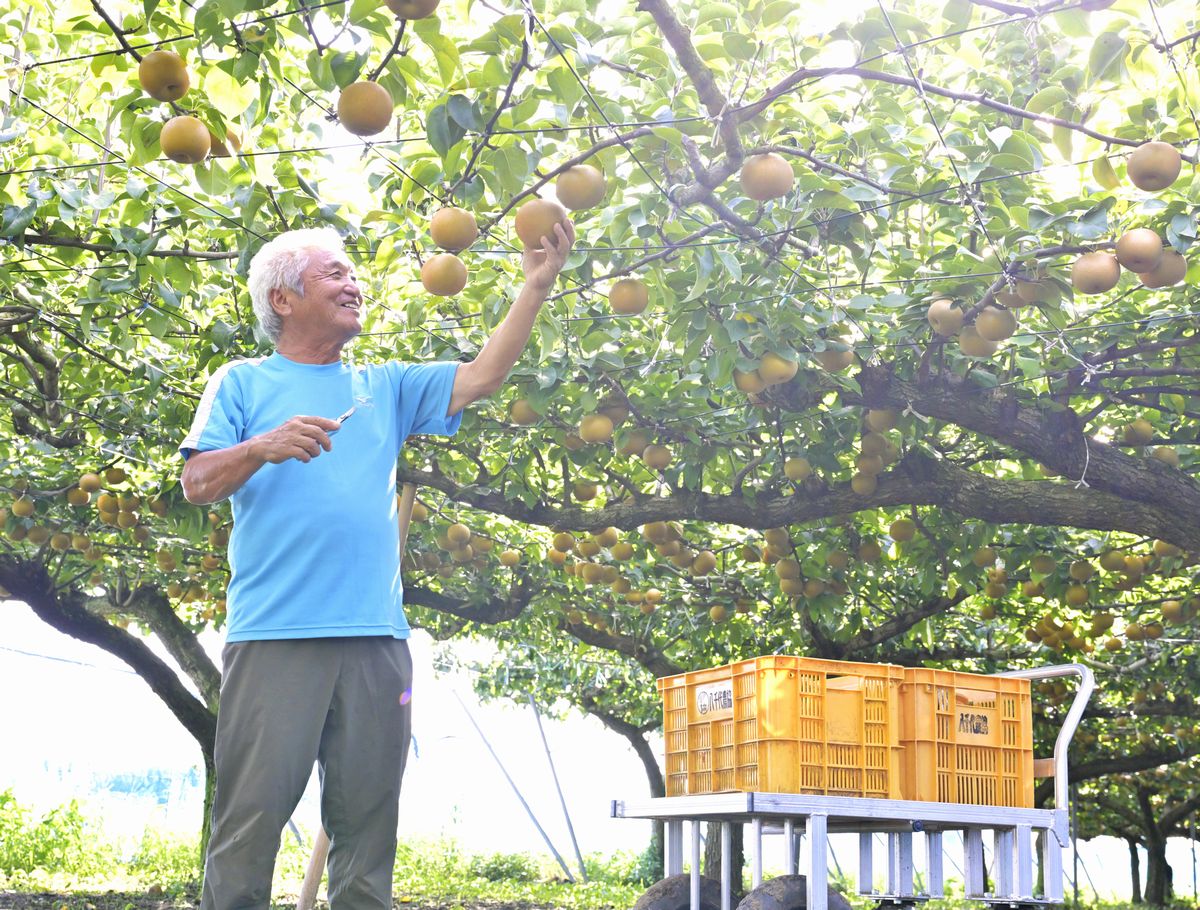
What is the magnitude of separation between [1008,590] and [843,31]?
573cm

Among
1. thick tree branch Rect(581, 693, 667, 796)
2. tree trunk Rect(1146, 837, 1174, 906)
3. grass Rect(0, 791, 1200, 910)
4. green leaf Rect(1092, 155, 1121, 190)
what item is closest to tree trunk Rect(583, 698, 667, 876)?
thick tree branch Rect(581, 693, 667, 796)

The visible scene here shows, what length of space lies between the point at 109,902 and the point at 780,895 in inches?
226

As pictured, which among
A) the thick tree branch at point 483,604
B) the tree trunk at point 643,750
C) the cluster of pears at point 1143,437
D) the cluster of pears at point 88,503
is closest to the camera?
the cluster of pears at point 1143,437

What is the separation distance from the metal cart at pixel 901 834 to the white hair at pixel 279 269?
2282 millimetres

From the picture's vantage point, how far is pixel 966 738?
15.0 ft

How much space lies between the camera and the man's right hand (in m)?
2.01

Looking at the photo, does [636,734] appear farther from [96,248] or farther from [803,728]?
[96,248]

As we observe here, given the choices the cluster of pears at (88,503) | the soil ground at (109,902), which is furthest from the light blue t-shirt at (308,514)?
the soil ground at (109,902)

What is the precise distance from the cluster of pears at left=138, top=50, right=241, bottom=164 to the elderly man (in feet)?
1.46

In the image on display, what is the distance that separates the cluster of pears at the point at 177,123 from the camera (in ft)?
8.35

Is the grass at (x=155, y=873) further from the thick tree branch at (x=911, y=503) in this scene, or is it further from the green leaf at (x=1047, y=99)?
the green leaf at (x=1047, y=99)

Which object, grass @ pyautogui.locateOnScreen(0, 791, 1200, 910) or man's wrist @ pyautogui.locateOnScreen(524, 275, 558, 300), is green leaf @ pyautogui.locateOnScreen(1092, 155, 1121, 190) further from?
grass @ pyautogui.locateOnScreen(0, 791, 1200, 910)

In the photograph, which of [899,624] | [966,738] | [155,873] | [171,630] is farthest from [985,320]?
[155,873]

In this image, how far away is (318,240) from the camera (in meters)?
2.51
